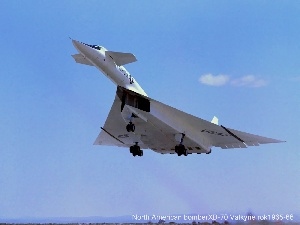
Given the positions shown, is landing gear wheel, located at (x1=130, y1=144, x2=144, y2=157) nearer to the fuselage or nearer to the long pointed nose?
the fuselage

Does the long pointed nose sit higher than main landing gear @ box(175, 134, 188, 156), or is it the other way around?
the long pointed nose

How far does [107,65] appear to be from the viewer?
2455cm

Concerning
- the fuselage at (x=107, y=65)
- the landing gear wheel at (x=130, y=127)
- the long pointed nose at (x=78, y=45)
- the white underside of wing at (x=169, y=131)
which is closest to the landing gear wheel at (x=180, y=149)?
the white underside of wing at (x=169, y=131)

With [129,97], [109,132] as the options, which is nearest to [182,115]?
[129,97]

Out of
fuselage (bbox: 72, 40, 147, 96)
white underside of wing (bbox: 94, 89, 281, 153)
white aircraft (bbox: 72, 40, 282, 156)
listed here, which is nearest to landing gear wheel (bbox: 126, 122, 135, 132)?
white aircraft (bbox: 72, 40, 282, 156)

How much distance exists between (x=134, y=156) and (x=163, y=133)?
3010mm

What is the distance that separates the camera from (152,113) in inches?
1041

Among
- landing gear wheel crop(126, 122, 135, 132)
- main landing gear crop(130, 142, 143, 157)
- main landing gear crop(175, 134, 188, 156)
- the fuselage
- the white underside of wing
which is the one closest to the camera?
the fuselage

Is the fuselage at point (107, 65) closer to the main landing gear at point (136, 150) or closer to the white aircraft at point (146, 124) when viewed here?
the white aircraft at point (146, 124)

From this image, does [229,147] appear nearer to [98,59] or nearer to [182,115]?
[182,115]

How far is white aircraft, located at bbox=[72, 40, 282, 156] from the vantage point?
24.5 m

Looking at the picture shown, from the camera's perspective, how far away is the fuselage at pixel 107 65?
23.7m

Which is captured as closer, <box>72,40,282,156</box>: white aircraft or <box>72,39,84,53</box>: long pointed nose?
<box>72,39,84,53</box>: long pointed nose

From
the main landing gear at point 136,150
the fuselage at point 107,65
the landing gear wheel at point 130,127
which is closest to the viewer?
the fuselage at point 107,65
